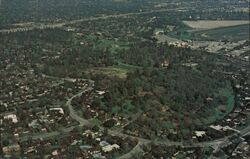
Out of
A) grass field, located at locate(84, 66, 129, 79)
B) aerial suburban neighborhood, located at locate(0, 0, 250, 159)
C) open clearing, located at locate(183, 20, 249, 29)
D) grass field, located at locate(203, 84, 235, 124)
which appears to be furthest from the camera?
open clearing, located at locate(183, 20, 249, 29)

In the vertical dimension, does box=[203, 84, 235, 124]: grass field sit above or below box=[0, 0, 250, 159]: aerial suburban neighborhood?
below

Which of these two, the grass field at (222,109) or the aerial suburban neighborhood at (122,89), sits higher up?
the aerial suburban neighborhood at (122,89)

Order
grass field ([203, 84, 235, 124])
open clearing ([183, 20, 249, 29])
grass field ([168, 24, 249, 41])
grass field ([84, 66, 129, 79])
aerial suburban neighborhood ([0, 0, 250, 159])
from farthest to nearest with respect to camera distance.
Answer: open clearing ([183, 20, 249, 29]) → grass field ([168, 24, 249, 41]) → grass field ([84, 66, 129, 79]) → grass field ([203, 84, 235, 124]) → aerial suburban neighborhood ([0, 0, 250, 159])

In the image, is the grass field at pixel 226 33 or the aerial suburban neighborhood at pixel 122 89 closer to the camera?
the aerial suburban neighborhood at pixel 122 89

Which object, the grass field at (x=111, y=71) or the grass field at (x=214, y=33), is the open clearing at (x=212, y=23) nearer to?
the grass field at (x=214, y=33)

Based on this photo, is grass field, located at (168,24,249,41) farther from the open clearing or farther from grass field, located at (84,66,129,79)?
grass field, located at (84,66,129,79)

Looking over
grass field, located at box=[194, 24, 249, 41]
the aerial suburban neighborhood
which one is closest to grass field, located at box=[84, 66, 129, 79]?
the aerial suburban neighborhood

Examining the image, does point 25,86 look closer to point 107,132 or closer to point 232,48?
point 107,132

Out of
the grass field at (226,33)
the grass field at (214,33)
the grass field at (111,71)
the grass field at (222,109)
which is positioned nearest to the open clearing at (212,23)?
the grass field at (214,33)

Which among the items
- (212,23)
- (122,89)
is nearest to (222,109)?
(122,89)

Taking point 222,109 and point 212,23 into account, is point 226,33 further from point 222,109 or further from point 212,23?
point 222,109
